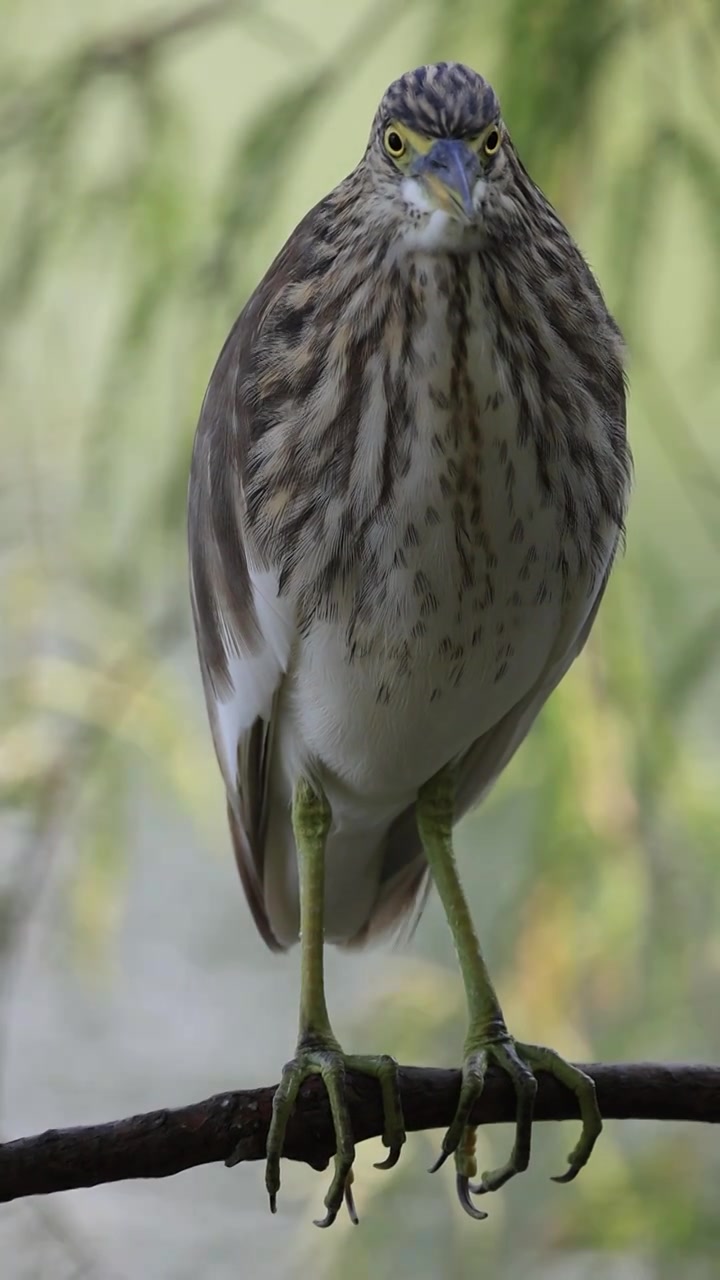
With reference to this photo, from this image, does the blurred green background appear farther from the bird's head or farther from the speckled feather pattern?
the bird's head

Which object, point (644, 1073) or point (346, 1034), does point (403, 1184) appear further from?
point (644, 1073)

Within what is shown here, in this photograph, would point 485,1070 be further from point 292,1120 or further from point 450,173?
point 450,173

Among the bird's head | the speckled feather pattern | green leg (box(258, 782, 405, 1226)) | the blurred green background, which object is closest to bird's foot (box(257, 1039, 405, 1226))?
green leg (box(258, 782, 405, 1226))

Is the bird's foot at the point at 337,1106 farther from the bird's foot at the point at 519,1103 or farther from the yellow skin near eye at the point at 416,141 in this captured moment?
the yellow skin near eye at the point at 416,141

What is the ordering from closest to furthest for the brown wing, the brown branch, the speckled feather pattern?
the brown branch, the speckled feather pattern, the brown wing

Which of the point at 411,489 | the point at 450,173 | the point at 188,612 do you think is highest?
the point at 188,612

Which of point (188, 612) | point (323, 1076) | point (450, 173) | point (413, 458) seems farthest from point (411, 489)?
point (188, 612)

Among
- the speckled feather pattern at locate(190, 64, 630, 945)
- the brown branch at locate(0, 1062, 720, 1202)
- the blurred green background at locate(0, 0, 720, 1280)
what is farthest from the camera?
the blurred green background at locate(0, 0, 720, 1280)
